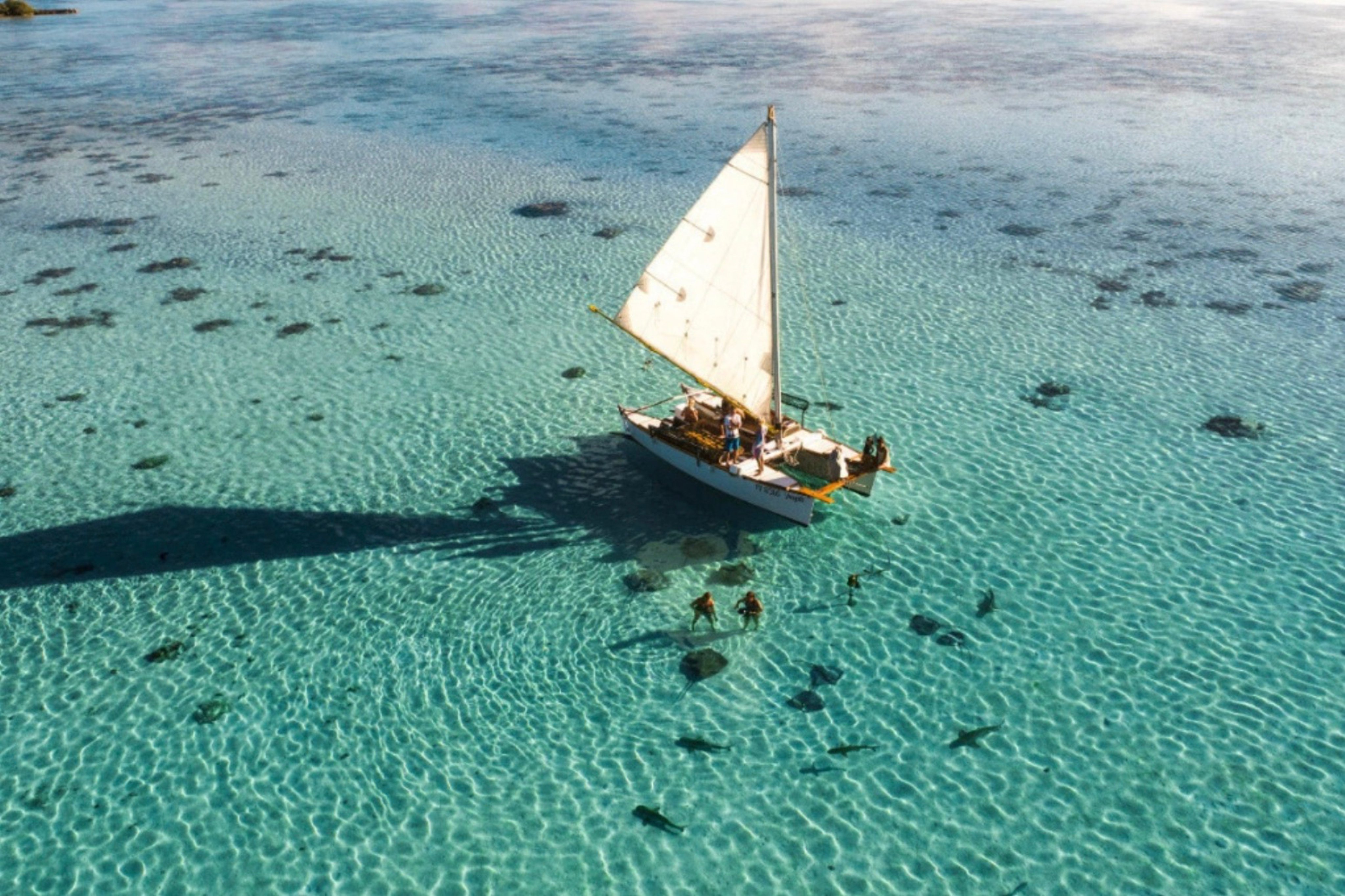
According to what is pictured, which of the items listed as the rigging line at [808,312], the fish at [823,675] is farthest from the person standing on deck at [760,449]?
the fish at [823,675]

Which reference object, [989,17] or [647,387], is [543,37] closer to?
[989,17]

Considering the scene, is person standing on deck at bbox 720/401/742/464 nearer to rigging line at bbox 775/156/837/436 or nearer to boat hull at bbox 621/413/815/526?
boat hull at bbox 621/413/815/526

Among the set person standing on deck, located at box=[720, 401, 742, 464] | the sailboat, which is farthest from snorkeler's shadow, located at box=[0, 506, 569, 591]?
the sailboat

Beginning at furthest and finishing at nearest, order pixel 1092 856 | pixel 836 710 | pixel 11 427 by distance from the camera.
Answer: pixel 11 427 < pixel 836 710 < pixel 1092 856

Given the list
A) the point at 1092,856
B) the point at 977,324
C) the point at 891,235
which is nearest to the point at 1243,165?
the point at 891,235

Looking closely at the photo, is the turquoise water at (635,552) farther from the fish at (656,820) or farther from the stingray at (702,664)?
the stingray at (702,664)
